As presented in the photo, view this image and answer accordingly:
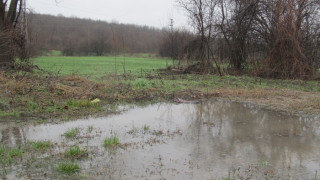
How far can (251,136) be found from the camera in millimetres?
6125

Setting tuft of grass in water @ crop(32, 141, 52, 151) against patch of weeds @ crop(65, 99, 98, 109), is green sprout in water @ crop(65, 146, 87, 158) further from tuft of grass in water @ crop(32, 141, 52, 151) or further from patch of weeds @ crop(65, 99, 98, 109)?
patch of weeds @ crop(65, 99, 98, 109)

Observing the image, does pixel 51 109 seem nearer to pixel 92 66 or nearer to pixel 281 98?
pixel 281 98

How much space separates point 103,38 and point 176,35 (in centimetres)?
4525

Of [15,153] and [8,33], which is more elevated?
[8,33]

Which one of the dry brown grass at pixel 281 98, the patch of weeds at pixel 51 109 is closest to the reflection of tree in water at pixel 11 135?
the patch of weeds at pixel 51 109

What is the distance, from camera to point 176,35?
24312 millimetres

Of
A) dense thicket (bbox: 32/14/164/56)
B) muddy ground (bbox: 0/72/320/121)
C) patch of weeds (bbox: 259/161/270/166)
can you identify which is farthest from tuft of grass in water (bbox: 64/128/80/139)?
dense thicket (bbox: 32/14/164/56)

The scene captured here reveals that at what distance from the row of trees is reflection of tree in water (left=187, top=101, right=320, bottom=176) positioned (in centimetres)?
858

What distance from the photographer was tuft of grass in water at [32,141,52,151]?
4953 millimetres

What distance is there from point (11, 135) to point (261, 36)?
15933mm

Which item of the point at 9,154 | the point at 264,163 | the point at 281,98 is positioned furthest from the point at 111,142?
the point at 281,98

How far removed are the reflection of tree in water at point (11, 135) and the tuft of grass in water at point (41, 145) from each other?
44 cm

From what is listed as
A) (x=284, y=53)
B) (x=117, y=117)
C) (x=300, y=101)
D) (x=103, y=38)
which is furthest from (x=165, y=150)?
(x=103, y=38)

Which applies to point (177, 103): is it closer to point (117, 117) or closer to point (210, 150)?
point (117, 117)
